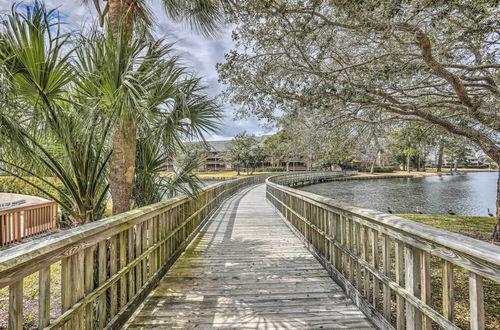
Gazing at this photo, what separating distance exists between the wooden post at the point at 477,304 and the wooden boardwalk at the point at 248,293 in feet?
3.82

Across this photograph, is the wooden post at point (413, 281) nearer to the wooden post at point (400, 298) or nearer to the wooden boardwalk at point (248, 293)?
the wooden post at point (400, 298)

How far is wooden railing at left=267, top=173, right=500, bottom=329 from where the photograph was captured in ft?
4.72

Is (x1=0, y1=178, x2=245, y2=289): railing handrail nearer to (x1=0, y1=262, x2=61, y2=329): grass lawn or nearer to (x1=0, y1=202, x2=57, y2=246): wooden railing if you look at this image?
(x1=0, y1=262, x2=61, y2=329): grass lawn

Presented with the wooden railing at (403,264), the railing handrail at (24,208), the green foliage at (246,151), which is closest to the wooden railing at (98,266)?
the wooden railing at (403,264)

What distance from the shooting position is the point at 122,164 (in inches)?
124

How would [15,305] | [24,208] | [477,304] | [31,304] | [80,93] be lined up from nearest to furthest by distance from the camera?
[15,305] → [477,304] → [80,93] → [31,304] → [24,208]

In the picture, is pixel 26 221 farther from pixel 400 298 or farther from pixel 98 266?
pixel 400 298

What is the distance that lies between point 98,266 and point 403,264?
2435mm

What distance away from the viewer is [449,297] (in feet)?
5.26

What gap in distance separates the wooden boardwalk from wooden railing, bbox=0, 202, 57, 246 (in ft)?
15.6

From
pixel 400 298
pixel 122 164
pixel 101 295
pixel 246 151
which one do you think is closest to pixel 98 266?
pixel 101 295

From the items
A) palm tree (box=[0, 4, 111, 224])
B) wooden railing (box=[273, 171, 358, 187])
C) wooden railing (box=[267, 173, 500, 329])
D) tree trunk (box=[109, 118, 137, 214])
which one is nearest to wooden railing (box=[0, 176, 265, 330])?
tree trunk (box=[109, 118, 137, 214])

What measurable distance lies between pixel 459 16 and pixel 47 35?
589 centimetres

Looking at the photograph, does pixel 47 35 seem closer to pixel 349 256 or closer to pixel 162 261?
pixel 162 261
